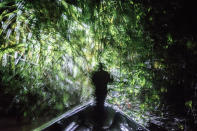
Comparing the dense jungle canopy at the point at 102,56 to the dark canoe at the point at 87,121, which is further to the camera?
the dense jungle canopy at the point at 102,56

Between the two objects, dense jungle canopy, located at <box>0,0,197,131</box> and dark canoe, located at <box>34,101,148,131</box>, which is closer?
dark canoe, located at <box>34,101,148,131</box>

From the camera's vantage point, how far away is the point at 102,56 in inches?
136

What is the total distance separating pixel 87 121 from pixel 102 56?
199 centimetres

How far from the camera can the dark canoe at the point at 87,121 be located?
1477 millimetres

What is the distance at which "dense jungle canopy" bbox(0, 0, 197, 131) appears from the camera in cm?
249

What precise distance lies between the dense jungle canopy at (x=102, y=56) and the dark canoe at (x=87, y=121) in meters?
1.31

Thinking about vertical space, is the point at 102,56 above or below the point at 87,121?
above

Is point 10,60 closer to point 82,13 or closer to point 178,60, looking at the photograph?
point 82,13

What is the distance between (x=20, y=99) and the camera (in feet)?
9.55

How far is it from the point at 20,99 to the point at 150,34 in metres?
2.97

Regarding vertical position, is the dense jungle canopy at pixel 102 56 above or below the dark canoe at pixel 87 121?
above

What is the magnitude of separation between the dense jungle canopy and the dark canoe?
1315 millimetres

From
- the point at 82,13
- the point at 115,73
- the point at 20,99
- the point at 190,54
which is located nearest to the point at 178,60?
the point at 190,54

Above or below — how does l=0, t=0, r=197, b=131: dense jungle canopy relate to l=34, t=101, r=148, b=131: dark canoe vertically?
above
